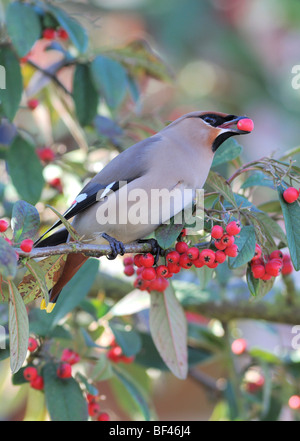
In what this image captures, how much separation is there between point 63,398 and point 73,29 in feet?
3.61

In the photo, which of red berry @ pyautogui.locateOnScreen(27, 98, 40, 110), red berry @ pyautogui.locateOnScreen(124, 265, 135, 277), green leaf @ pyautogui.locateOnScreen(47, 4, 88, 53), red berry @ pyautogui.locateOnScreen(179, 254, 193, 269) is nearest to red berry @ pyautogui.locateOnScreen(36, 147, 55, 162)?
red berry @ pyautogui.locateOnScreen(27, 98, 40, 110)

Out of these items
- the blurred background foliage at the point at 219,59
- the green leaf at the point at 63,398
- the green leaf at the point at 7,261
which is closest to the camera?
the green leaf at the point at 7,261

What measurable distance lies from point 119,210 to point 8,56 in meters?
0.64

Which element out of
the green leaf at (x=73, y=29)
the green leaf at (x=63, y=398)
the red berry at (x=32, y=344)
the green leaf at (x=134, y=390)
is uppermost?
the green leaf at (x=73, y=29)

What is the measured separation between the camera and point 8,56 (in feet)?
6.84

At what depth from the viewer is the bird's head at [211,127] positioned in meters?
1.92

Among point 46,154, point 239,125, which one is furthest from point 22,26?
point 239,125

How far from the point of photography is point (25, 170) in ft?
7.07

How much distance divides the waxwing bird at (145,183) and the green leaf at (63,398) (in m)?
0.22

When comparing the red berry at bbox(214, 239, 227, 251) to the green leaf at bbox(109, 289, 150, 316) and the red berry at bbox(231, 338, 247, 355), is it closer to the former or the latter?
the green leaf at bbox(109, 289, 150, 316)

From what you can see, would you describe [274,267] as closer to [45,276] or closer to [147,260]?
[147,260]

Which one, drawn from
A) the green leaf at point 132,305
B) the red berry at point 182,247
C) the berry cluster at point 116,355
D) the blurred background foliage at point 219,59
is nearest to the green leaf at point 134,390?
the berry cluster at point 116,355

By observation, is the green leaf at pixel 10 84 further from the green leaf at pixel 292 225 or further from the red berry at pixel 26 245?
the green leaf at pixel 292 225
